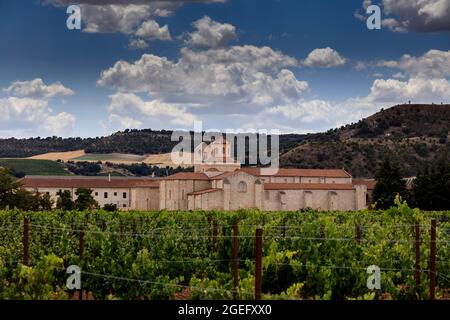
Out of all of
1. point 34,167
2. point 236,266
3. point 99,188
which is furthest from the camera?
point 34,167

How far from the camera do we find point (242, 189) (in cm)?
6644

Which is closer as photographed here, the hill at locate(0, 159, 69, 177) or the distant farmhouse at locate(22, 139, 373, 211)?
the distant farmhouse at locate(22, 139, 373, 211)

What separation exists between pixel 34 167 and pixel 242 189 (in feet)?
206

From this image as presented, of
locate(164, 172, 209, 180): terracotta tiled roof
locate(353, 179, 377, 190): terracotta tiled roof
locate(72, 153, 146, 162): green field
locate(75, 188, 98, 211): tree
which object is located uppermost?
locate(72, 153, 146, 162): green field

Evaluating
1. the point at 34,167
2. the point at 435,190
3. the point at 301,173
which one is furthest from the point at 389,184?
the point at 34,167

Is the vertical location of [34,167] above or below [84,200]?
above

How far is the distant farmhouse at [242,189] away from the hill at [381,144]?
22.9 m

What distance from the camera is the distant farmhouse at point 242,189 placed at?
66.4 m

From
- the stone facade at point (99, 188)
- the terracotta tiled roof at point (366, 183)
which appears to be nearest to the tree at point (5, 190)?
the stone facade at point (99, 188)

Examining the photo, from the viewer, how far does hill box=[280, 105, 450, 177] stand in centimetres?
10212

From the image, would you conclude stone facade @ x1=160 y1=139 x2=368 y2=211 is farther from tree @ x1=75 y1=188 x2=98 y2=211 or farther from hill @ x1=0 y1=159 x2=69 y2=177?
hill @ x1=0 y1=159 x2=69 y2=177

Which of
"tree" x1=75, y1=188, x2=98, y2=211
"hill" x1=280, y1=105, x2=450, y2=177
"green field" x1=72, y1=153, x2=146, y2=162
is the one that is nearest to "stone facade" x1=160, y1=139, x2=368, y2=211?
"tree" x1=75, y1=188, x2=98, y2=211

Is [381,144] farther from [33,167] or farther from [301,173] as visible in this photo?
[33,167]

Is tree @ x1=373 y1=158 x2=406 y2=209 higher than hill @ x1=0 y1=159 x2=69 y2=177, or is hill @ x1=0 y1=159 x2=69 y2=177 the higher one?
hill @ x1=0 y1=159 x2=69 y2=177
